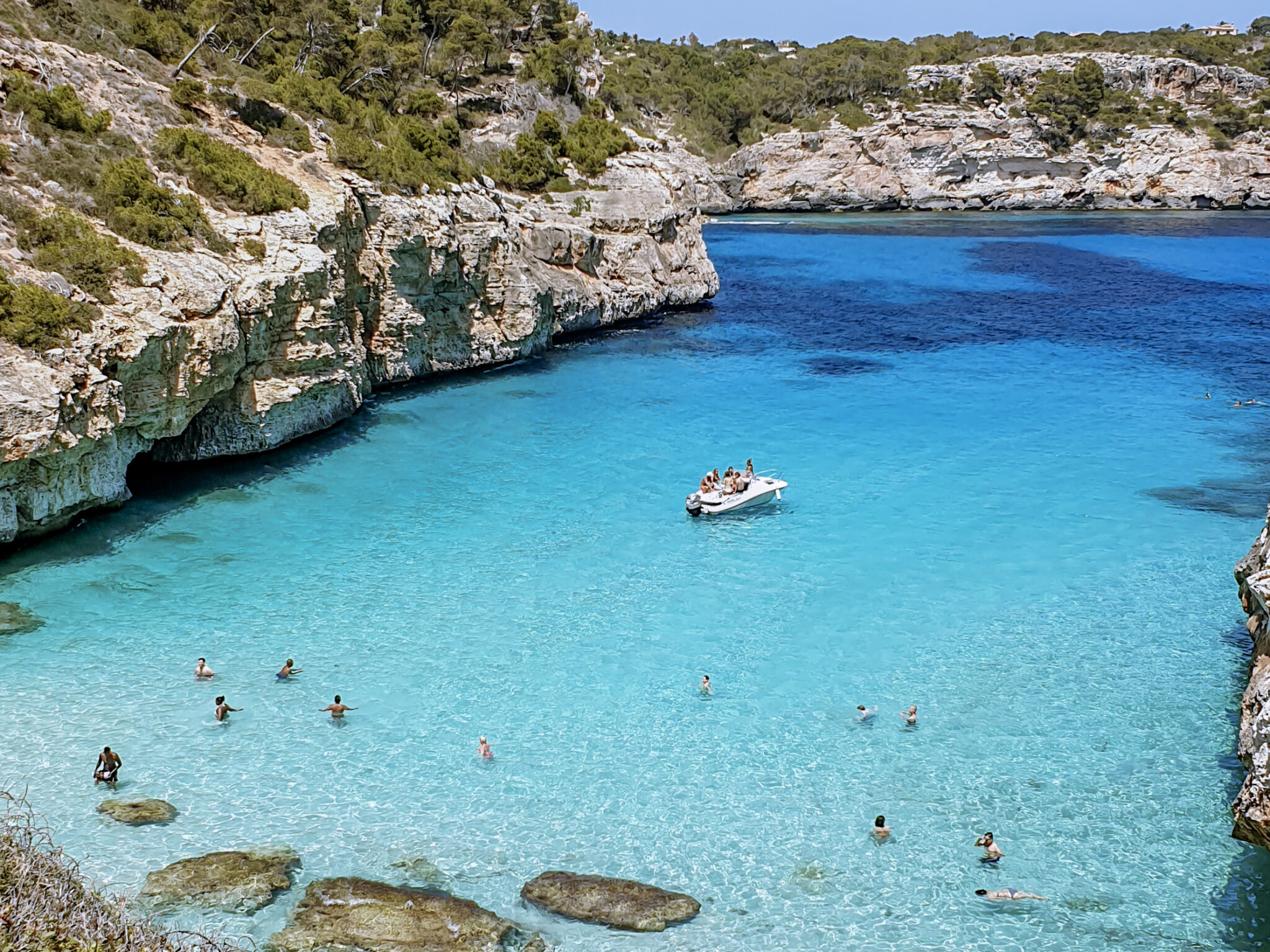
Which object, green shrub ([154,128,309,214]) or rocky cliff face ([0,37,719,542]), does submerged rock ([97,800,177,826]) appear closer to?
rocky cliff face ([0,37,719,542])

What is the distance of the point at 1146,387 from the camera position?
40.3 metres

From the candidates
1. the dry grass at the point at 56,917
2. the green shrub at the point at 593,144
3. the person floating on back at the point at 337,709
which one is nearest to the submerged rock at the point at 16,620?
the person floating on back at the point at 337,709

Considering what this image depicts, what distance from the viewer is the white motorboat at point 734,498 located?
26.9m

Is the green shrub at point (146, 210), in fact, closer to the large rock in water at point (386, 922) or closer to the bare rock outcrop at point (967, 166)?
the large rock in water at point (386, 922)

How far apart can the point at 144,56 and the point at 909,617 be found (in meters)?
31.0

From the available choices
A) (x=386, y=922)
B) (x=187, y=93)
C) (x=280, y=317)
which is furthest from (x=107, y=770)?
(x=187, y=93)

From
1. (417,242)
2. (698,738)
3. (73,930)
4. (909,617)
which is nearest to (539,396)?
(417,242)

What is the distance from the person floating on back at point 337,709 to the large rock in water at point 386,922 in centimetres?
445

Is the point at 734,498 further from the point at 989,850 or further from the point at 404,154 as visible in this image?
the point at 404,154

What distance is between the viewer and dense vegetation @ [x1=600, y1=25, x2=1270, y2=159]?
4525 inches

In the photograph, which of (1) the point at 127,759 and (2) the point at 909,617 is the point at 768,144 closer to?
(2) the point at 909,617

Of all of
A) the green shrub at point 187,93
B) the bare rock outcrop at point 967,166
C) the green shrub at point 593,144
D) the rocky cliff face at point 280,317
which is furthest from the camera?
the bare rock outcrop at point 967,166

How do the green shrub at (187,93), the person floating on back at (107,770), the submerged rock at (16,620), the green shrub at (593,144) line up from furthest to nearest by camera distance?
the green shrub at (593,144), the green shrub at (187,93), the submerged rock at (16,620), the person floating on back at (107,770)

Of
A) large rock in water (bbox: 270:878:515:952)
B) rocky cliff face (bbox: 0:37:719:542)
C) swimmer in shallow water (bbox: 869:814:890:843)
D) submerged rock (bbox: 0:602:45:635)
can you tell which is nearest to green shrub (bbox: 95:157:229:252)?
rocky cliff face (bbox: 0:37:719:542)
